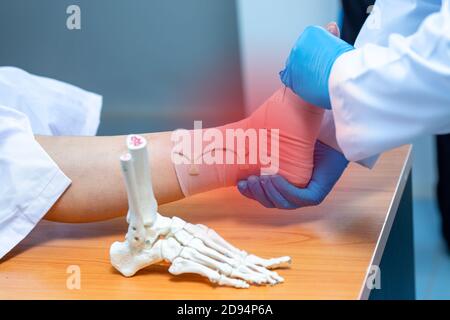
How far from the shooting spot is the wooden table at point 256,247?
77 cm

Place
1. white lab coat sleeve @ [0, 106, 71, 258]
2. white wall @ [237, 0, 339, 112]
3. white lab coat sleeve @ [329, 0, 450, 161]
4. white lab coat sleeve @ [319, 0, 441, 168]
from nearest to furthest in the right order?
white lab coat sleeve @ [329, 0, 450, 161]
white lab coat sleeve @ [0, 106, 71, 258]
white lab coat sleeve @ [319, 0, 441, 168]
white wall @ [237, 0, 339, 112]

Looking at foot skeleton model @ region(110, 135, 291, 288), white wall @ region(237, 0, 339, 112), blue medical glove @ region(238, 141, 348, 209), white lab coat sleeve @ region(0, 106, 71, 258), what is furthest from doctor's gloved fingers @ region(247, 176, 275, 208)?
white wall @ region(237, 0, 339, 112)

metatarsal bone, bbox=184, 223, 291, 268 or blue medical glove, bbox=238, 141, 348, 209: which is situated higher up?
blue medical glove, bbox=238, 141, 348, 209

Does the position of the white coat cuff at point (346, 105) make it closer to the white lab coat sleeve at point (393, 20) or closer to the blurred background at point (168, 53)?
the white lab coat sleeve at point (393, 20)

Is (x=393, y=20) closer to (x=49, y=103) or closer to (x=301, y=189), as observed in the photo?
(x=301, y=189)

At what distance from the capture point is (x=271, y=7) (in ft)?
5.60

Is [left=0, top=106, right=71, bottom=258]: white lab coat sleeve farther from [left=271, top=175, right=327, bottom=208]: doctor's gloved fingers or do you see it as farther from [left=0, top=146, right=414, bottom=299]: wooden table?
[left=271, top=175, right=327, bottom=208]: doctor's gloved fingers

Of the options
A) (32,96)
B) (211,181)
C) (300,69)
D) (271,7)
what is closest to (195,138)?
(211,181)

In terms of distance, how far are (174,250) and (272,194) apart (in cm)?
17

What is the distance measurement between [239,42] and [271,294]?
111cm

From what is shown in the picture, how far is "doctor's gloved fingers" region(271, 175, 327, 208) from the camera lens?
0.90 meters

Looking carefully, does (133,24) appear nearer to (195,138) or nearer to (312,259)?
(195,138)

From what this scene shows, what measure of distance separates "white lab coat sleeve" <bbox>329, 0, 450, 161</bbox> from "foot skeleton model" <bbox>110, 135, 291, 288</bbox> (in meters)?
0.16

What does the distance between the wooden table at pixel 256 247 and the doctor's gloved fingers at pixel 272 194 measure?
32 mm
